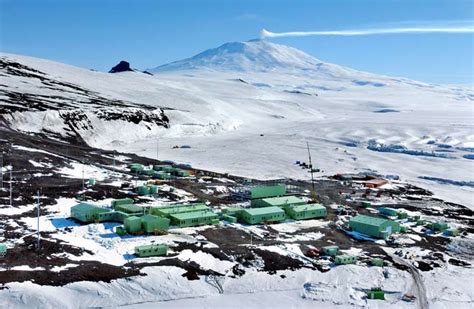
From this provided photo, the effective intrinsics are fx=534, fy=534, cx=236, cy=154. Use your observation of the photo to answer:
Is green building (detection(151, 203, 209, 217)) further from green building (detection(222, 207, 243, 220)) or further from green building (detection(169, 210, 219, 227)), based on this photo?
green building (detection(222, 207, 243, 220))

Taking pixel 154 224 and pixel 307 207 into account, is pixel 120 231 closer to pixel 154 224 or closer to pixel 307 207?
pixel 154 224

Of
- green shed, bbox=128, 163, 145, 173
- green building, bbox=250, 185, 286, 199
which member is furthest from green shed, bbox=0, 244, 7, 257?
green shed, bbox=128, 163, 145, 173

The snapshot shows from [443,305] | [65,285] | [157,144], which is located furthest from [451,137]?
[65,285]

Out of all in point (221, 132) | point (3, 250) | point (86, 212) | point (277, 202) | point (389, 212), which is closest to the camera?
→ point (3, 250)

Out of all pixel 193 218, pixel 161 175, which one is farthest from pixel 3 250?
pixel 161 175

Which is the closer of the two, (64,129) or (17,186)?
(17,186)

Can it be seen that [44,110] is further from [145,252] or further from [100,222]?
[145,252]
